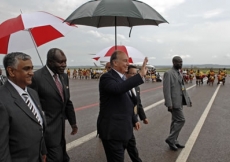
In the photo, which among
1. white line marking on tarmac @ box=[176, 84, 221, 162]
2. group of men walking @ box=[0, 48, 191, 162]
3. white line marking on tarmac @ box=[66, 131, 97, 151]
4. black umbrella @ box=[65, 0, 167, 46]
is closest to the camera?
group of men walking @ box=[0, 48, 191, 162]

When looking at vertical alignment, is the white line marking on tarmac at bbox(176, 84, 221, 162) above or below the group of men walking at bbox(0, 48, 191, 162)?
below

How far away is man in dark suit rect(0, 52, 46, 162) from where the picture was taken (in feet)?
6.36

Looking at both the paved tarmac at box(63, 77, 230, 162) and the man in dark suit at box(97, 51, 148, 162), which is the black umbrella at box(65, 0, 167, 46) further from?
the paved tarmac at box(63, 77, 230, 162)

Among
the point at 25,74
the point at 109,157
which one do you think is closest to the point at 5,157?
the point at 25,74

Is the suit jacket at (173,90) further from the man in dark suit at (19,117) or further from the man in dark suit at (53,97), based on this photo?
the man in dark suit at (19,117)

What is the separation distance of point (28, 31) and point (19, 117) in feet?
6.70

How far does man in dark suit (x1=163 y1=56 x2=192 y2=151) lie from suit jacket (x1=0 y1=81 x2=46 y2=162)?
11.1 ft

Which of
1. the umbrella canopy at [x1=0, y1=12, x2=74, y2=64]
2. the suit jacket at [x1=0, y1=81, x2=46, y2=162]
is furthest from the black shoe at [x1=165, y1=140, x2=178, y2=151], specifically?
the suit jacket at [x1=0, y1=81, x2=46, y2=162]

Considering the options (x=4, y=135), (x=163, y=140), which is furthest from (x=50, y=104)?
(x=163, y=140)

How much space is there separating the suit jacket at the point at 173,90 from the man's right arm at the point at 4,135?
3638 mm

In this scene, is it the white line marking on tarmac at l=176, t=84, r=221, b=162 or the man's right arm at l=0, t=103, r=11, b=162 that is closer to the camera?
the man's right arm at l=0, t=103, r=11, b=162

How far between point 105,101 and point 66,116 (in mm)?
796

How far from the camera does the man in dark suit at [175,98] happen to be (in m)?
5.13

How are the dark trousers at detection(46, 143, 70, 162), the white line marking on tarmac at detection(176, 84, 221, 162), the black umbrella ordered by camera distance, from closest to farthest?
the dark trousers at detection(46, 143, 70, 162)
the black umbrella
the white line marking on tarmac at detection(176, 84, 221, 162)
